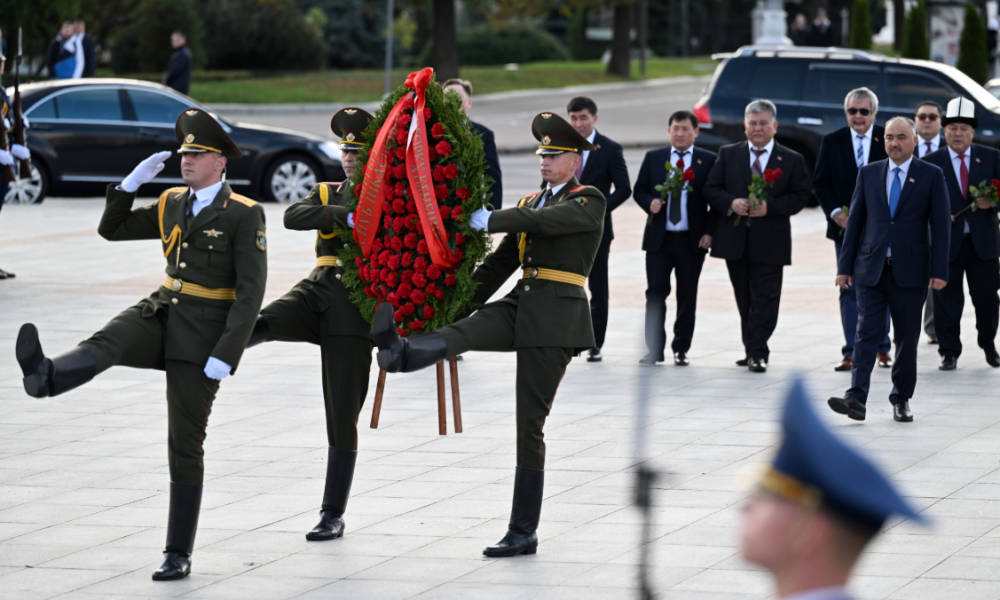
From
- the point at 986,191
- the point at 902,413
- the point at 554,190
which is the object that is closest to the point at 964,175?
the point at 986,191

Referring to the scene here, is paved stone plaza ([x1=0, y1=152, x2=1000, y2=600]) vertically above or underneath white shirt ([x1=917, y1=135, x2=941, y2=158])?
underneath

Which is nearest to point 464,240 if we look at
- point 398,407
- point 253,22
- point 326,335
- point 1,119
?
point 326,335

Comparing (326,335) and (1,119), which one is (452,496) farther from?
(1,119)

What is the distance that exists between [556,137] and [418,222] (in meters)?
0.70

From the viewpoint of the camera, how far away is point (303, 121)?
3019cm

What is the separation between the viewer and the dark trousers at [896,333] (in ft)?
27.5

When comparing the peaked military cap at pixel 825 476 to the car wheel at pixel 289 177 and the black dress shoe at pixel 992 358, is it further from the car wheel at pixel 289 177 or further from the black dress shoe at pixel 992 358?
the car wheel at pixel 289 177

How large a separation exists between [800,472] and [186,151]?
4.24 metres

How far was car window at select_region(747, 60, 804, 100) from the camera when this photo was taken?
1975 centimetres

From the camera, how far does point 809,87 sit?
19.7 m

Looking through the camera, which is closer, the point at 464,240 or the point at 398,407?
the point at 464,240

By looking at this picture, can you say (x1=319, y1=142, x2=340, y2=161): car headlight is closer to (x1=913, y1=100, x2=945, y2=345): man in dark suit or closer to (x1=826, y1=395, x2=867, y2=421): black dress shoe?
(x1=913, y1=100, x2=945, y2=345): man in dark suit

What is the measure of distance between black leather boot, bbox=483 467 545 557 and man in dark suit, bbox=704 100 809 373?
15.0ft

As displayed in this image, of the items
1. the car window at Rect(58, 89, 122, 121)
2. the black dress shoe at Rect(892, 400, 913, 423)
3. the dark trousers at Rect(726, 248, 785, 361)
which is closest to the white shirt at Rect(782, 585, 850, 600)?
the black dress shoe at Rect(892, 400, 913, 423)
